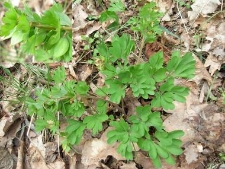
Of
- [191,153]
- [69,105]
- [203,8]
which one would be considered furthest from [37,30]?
[203,8]

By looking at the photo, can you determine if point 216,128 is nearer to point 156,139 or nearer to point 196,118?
point 196,118

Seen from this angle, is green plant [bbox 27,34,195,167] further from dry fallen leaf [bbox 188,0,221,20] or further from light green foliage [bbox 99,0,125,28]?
dry fallen leaf [bbox 188,0,221,20]

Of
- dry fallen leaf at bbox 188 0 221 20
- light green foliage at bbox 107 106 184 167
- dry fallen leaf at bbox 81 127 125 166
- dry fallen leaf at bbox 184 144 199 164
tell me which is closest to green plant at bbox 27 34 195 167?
light green foliage at bbox 107 106 184 167

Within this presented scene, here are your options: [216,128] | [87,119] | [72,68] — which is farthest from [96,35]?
[216,128]

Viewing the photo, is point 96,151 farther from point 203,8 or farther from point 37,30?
point 203,8

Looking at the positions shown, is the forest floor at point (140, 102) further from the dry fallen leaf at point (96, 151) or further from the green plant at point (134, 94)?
the green plant at point (134, 94)

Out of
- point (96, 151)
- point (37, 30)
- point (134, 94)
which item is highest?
point (37, 30)

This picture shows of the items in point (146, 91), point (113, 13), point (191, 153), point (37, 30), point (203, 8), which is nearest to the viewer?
point (37, 30)

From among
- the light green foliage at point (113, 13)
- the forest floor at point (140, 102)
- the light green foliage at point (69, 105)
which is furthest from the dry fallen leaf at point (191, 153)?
the light green foliage at point (113, 13)
